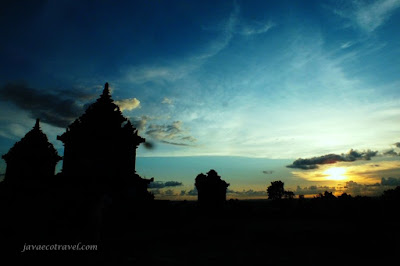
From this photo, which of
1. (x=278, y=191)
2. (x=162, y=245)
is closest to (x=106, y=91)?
(x=162, y=245)

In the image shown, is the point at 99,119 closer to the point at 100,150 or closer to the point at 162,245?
the point at 100,150

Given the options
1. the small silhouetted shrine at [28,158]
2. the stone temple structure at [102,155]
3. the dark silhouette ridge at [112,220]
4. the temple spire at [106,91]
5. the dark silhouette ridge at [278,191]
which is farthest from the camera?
the dark silhouette ridge at [278,191]

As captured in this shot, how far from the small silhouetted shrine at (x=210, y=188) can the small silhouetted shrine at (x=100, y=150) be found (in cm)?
1384

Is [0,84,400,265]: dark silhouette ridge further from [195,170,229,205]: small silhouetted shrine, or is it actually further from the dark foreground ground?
[195,170,229,205]: small silhouetted shrine

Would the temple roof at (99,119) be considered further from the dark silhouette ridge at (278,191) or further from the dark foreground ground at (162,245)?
the dark silhouette ridge at (278,191)

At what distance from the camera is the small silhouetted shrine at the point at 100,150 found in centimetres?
1842

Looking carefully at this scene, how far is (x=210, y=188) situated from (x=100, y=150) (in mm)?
17586

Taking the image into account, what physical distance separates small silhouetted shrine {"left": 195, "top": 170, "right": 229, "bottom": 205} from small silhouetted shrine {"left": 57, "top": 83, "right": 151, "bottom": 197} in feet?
45.4

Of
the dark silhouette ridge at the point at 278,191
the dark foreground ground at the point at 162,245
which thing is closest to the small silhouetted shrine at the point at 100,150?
the dark foreground ground at the point at 162,245

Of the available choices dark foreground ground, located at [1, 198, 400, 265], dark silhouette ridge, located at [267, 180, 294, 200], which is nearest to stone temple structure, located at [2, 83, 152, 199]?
dark foreground ground, located at [1, 198, 400, 265]

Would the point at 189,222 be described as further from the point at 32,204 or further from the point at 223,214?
the point at 32,204

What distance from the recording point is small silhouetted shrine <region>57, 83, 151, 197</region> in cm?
1842

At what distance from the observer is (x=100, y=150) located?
19.0 metres

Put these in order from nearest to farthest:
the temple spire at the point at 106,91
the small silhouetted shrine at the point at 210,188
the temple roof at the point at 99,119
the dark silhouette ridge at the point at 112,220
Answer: the dark silhouette ridge at the point at 112,220 < the temple roof at the point at 99,119 < the temple spire at the point at 106,91 < the small silhouetted shrine at the point at 210,188
